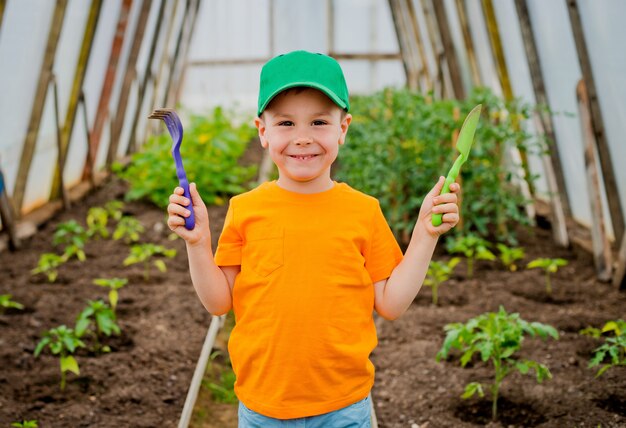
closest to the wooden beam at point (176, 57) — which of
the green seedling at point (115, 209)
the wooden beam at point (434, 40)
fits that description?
the wooden beam at point (434, 40)

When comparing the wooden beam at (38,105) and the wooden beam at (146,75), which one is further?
the wooden beam at (146,75)

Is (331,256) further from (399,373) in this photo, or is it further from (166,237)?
(166,237)

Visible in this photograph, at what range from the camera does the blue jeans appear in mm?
1995

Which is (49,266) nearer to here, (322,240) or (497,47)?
(322,240)

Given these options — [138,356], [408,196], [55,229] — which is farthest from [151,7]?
[138,356]

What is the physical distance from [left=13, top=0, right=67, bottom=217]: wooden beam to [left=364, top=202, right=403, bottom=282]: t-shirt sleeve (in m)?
4.94

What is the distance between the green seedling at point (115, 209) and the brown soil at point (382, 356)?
1460mm

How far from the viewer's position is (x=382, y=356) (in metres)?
4.08

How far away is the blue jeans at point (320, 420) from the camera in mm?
1995

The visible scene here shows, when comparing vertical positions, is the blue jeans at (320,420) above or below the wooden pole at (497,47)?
below

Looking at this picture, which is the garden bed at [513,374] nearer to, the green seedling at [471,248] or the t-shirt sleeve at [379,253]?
the green seedling at [471,248]

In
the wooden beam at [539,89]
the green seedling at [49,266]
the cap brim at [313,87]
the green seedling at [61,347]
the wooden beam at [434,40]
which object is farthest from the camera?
the wooden beam at [434,40]

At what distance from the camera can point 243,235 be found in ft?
6.78

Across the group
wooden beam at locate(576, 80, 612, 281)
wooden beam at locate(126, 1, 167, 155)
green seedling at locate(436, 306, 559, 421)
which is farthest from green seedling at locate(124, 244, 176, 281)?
wooden beam at locate(126, 1, 167, 155)
